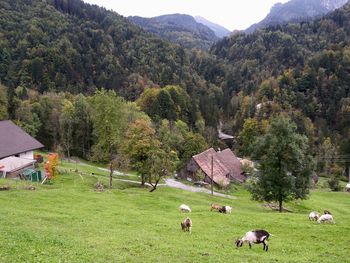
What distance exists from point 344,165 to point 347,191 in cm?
3969

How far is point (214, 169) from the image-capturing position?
94.1 metres

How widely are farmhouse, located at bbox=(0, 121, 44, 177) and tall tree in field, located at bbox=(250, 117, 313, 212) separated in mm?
36450

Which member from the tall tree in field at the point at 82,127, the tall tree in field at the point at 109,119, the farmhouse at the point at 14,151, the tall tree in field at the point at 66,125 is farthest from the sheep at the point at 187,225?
the tall tree in field at the point at 82,127

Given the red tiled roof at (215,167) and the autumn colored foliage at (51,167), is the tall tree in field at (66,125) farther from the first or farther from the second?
the autumn colored foliage at (51,167)

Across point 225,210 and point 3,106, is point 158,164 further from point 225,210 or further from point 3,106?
point 3,106

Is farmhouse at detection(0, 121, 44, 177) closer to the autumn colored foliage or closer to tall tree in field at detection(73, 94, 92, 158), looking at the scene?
the autumn colored foliage

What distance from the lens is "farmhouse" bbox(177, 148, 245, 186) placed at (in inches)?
3664

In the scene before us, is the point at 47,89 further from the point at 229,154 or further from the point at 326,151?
the point at 326,151

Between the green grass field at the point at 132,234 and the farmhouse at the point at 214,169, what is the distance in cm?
4388

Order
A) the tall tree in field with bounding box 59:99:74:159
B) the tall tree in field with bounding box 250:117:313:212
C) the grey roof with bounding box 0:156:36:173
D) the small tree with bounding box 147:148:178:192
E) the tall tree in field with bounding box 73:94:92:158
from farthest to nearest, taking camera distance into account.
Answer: the tall tree in field with bounding box 73:94:92:158, the tall tree in field with bounding box 59:99:74:159, the small tree with bounding box 147:148:178:192, the grey roof with bounding box 0:156:36:173, the tall tree in field with bounding box 250:117:313:212

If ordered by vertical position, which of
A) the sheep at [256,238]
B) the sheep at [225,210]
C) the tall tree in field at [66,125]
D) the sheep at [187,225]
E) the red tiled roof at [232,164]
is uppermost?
the sheep at [256,238]

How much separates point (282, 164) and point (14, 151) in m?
45.9

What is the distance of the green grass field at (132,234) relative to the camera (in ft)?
74.9

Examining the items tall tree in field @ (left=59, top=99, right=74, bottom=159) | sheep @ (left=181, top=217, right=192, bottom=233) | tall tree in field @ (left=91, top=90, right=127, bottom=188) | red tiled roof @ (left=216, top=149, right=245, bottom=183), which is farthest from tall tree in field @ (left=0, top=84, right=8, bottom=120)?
sheep @ (left=181, top=217, right=192, bottom=233)
